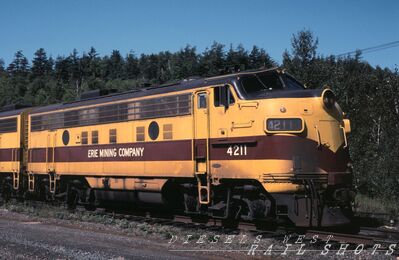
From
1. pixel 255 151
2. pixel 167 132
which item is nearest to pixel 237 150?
pixel 255 151

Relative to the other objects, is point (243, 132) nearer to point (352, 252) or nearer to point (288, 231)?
point (288, 231)

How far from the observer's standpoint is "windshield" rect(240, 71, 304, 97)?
41.9ft

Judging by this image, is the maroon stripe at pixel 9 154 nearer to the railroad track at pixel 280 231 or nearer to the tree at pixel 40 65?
the railroad track at pixel 280 231

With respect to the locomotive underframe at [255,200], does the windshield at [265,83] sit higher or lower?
higher

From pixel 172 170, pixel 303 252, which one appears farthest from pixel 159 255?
pixel 172 170

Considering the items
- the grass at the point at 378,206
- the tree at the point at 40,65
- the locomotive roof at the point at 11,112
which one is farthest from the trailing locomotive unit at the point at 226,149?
the tree at the point at 40,65

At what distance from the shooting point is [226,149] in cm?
1278

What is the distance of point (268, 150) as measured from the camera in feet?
38.9

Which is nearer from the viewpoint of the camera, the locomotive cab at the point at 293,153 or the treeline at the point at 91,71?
the locomotive cab at the point at 293,153

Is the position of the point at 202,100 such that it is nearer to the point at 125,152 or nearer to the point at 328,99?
the point at 328,99

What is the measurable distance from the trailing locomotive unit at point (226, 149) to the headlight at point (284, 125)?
25mm

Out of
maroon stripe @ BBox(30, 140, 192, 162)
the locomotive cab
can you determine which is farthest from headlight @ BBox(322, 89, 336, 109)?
maroon stripe @ BBox(30, 140, 192, 162)

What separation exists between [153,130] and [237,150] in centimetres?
352

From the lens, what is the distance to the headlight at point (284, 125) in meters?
11.7
